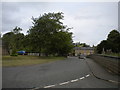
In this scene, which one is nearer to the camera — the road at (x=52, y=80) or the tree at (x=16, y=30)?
the road at (x=52, y=80)

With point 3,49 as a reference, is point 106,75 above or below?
below

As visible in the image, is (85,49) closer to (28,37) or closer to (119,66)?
(28,37)

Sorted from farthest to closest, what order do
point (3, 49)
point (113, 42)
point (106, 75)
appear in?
point (3, 49) → point (113, 42) → point (106, 75)

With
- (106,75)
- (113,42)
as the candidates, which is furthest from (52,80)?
(113,42)

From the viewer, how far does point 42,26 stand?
44.4 m

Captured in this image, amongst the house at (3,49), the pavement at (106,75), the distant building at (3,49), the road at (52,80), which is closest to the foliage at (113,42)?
the pavement at (106,75)

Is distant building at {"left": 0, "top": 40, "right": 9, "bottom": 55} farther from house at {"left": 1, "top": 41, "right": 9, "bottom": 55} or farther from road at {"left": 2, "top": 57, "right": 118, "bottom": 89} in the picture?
road at {"left": 2, "top": 57, "right": 118, "bottom": 89}

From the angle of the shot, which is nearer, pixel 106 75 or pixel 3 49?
pixel 106 75

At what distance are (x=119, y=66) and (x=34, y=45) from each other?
123ft

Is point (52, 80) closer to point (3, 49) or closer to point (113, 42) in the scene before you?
point (113, 42)

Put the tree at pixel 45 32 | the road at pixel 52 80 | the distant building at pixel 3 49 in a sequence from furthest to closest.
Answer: the distant building at pixel 3 49
the tree at pixel 45 32
the road at pixel 52 80

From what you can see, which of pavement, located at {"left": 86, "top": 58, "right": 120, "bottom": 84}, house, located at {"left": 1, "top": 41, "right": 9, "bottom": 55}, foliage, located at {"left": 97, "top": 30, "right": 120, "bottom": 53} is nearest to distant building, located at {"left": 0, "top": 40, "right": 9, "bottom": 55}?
house, located at {"left": 1, "top": 41, "right": 9, "bottom": 55}

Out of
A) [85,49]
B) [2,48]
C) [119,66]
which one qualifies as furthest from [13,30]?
[85,49]

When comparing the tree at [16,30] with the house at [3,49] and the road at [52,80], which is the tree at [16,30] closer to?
the house at [3,49]
